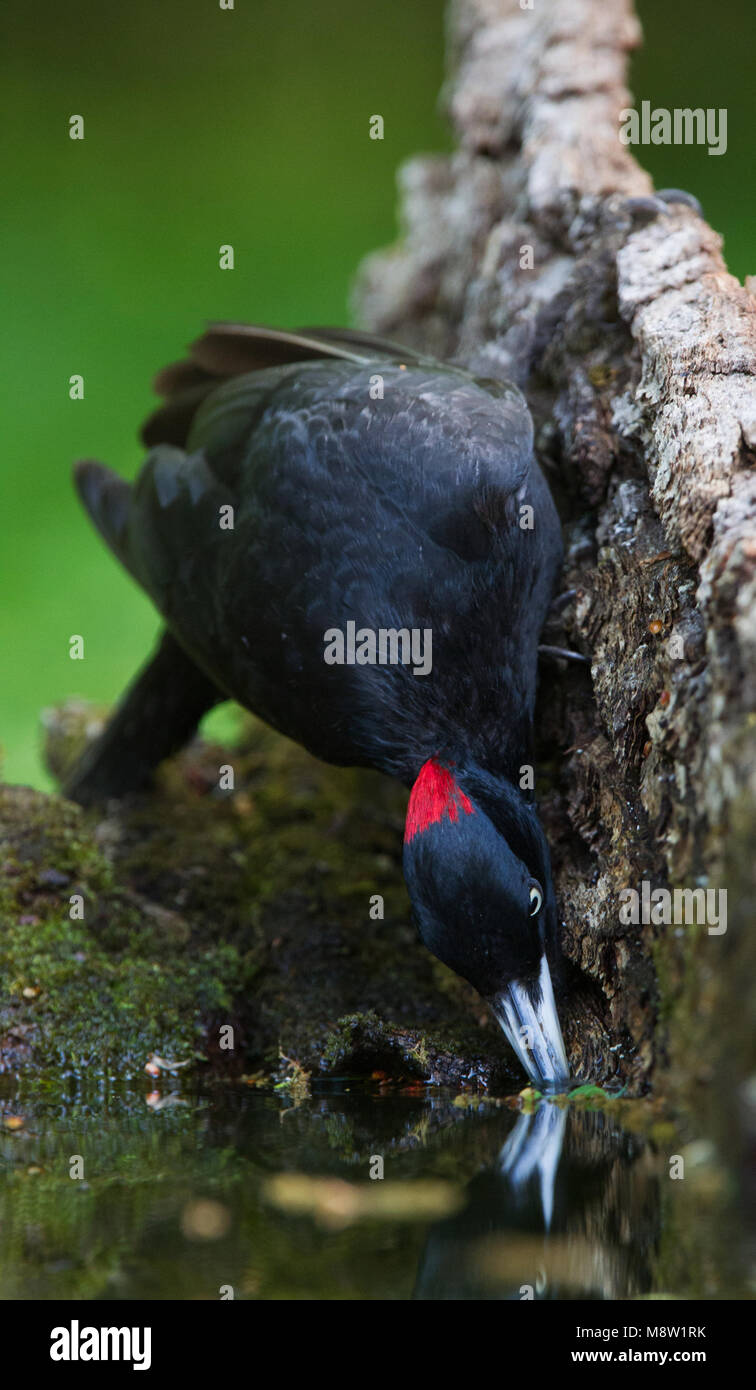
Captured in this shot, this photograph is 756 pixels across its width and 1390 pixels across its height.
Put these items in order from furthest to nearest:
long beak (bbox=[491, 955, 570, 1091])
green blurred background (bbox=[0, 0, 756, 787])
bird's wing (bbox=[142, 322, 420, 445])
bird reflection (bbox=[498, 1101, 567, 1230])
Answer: green blurred background (bbox=[0, 0, 756, 787])
bird's wing (bbox=[142, 322, 420, 445])
long beak (bbox=[491, 955, 570, 1091])
bird reflection (bbox=[498, 1101, 567, 1230])

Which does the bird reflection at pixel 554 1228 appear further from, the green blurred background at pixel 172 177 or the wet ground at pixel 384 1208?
the green blurred background at pixel 172 177

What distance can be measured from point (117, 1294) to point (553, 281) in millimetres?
3313

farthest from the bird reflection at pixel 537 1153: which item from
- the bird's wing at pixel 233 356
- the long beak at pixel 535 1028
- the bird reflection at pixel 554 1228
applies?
the bird's wing at pixel 233 356

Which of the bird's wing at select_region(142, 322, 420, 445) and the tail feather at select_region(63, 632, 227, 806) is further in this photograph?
the tail feather at select_region(63, 632, 227, 806)

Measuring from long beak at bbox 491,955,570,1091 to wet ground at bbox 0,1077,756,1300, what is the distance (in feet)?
0.47

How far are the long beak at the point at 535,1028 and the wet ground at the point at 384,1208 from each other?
14cm

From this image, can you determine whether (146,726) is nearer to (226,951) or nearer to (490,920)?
(226,951)

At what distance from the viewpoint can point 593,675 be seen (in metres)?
2.92

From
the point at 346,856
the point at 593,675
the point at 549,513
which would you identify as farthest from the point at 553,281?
the point at 346,856

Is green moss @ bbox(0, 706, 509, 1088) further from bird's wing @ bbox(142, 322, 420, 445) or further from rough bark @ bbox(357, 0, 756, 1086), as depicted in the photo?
bird's wing @ bbox(142, 322, 420, 445)

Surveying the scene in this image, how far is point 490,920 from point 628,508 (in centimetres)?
111

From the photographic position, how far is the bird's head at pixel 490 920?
2.65 meters

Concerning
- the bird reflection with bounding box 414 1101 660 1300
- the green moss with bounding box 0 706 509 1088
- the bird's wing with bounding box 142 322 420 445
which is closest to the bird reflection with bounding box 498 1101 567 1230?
the bird reflection with bounding box 414 1101 660 1300

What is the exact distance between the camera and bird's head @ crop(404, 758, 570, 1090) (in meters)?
2.65
